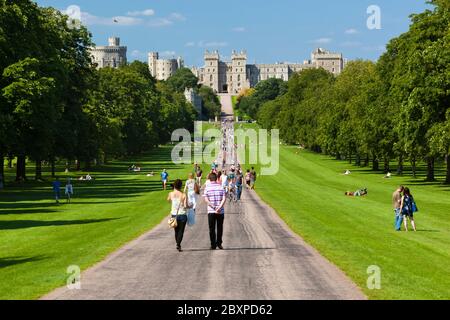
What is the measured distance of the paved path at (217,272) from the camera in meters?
14.9

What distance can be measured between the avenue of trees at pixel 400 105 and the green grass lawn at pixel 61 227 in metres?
19.8

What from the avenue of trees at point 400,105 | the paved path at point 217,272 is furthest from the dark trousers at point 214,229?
the avenue of trees at point 400,105

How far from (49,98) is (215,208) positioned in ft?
125

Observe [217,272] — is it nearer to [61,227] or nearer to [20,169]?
[61,227]

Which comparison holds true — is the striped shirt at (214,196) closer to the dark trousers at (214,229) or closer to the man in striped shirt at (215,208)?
the man in striped shirt at (215,208)

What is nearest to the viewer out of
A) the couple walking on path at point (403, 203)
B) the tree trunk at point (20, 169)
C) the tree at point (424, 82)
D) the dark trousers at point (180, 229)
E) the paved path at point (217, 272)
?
the paved path at point (217, 272)

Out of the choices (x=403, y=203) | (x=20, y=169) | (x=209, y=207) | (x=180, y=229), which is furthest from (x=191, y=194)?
(x=20, y=169)

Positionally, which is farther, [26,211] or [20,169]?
[20,169]

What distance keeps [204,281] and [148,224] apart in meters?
16.2

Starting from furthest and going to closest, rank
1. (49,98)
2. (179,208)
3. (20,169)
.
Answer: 1. (20,169)
2. (49,98)
3. (179,208)

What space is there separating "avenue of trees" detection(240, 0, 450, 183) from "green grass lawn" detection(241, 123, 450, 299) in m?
3.93

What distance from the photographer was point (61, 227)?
33625 millimetres

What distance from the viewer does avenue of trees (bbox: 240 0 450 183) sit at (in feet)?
183

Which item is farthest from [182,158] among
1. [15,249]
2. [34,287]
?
[34,287]
